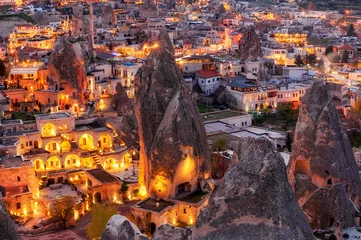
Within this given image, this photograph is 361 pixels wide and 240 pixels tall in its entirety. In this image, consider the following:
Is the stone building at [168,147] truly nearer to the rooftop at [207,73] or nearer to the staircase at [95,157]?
the staircase at [95,157]

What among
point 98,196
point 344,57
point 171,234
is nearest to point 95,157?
point 98,196

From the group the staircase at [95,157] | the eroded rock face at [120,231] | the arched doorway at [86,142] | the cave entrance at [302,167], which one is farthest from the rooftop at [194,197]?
the eroded rock face at [120,231]

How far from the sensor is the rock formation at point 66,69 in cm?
4544

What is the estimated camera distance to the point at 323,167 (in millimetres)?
24547

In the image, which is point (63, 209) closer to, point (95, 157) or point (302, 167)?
point (95, 157)

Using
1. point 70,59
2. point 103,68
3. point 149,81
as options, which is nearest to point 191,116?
point 149,81

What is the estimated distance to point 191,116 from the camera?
31.5 metres

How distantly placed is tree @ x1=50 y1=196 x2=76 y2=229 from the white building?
110ft

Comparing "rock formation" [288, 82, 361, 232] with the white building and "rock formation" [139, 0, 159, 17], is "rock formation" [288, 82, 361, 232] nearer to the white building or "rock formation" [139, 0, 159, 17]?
the white building

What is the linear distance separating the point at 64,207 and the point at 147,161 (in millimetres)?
5193

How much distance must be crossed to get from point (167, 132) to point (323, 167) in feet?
30.5

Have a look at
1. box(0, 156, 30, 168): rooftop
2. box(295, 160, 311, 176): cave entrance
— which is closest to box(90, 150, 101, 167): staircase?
box(0, 156, 30, 168): rooftop

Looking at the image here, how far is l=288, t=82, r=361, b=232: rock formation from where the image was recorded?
24.2 m

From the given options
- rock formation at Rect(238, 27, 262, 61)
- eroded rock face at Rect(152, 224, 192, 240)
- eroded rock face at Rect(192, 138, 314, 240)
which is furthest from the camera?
rock formation at Rect(238, 27, 262, 61)
